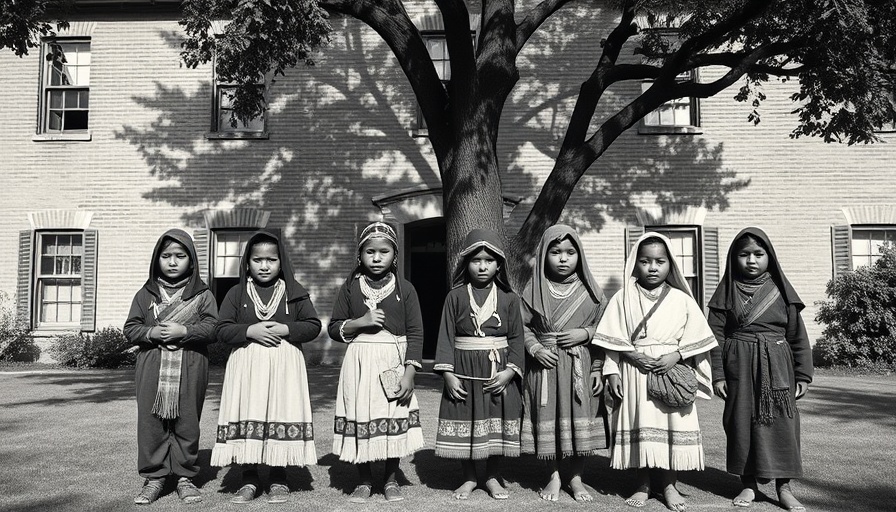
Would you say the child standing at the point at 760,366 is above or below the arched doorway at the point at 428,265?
below

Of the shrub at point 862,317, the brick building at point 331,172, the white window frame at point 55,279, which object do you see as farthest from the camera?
the white window frame at point 55,279

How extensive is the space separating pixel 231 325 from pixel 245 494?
1098 mm

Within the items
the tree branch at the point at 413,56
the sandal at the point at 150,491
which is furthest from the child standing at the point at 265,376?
the tree branch at the point at 413,56

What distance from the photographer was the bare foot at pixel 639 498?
4469 millimetres

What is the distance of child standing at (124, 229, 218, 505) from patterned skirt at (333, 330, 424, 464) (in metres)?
0.99

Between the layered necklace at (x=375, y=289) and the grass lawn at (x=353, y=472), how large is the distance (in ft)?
4.28

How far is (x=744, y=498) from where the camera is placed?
4.51 m

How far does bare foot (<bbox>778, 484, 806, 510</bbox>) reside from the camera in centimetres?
439

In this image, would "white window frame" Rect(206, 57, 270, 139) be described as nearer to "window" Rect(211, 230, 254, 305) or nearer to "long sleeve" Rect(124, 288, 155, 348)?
"window" Rect(211, 230, 254, 305)

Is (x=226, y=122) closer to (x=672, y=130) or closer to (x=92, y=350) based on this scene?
(x=92, y=350)

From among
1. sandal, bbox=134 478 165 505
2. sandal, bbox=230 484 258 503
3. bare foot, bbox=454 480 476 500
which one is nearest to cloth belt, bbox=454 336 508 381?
bare foot, bbox=454 480 476 500

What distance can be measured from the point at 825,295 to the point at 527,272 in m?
7.37

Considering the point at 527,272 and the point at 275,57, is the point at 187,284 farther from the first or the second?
the point at 527,272

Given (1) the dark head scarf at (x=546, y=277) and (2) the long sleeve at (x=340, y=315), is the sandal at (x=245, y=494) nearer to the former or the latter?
(2) the long sleeve at (x=340, y=315)
